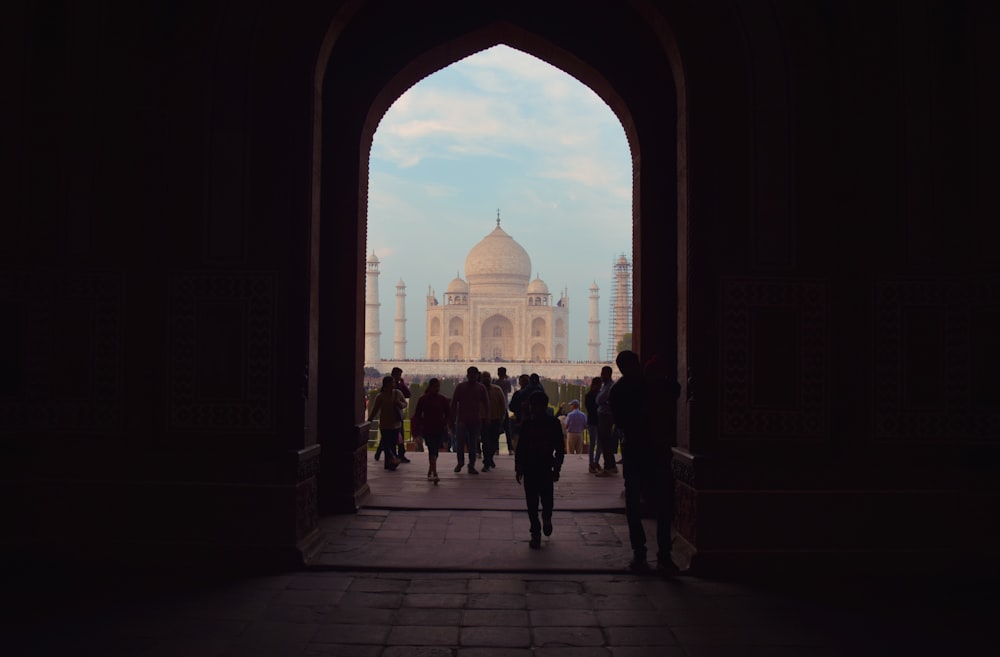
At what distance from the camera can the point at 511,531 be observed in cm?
534

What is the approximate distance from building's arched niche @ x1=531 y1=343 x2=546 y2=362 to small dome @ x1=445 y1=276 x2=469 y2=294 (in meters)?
5.58

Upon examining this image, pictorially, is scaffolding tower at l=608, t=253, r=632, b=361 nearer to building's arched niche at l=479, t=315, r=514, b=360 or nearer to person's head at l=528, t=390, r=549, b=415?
building's arched niche at l=479, t=315, r=514, b=360

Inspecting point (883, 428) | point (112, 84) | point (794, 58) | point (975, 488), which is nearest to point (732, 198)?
point (794, 58)

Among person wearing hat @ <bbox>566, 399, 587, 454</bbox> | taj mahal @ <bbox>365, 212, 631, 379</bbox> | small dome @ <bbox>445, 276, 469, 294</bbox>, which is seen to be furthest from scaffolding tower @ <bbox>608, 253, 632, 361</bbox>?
person wearing hat @ <bbox>566, 399, 587, 454</bbox>

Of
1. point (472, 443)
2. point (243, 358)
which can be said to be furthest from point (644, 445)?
point (472, 443)

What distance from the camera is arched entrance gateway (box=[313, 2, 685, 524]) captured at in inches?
227

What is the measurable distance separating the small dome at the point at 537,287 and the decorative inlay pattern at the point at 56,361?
51.1 metres

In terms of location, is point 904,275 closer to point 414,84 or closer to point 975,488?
point 975,488

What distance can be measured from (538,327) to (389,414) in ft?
155

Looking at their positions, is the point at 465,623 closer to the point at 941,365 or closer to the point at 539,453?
the point at 539,453

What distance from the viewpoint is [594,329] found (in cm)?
6100

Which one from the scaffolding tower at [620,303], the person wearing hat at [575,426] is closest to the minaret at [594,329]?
the scaffolding tower at [620,303]

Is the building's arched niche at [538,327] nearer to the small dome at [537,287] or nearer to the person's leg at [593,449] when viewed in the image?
the small dome at [537,287]

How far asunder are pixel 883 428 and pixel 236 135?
11.3 feet
